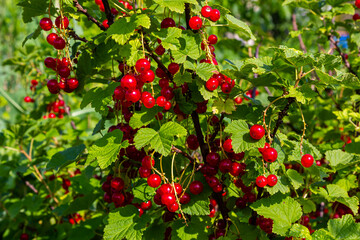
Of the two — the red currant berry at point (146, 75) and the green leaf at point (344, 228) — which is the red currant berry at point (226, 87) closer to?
the red currant berry at point (146, 75)

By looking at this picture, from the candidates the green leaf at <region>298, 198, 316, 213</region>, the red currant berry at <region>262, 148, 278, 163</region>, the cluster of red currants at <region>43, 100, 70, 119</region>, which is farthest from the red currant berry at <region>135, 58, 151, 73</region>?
the cluster of red currants at <region>43, 100, 70, 119</region>

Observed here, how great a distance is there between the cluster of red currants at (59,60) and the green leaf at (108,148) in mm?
325

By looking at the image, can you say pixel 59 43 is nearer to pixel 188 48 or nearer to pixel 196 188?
pixel 188 48

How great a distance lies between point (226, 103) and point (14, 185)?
2.39m

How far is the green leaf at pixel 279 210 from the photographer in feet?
3.60

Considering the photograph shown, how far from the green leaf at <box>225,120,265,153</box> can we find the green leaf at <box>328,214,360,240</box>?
0.38m

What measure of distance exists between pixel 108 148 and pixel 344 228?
846 mm

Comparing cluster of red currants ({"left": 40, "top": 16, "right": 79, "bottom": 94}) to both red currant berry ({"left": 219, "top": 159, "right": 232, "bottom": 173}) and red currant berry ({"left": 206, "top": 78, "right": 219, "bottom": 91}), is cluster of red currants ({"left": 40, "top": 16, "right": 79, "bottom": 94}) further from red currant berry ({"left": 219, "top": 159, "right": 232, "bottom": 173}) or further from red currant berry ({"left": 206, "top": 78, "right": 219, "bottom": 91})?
red currant berry ({"left": 219, "top": 159, "right": 232, "bottom": 173})

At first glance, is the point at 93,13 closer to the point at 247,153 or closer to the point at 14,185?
the point at 247,153

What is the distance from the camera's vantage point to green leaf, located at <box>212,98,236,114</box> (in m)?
1.15

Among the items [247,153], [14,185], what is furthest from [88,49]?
[14,185]

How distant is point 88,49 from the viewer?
1.38 metres

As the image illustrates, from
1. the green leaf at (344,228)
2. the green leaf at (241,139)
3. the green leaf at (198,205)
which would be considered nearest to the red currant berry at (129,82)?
the green leaf at (241,139)

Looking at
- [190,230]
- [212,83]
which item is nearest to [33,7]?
[212,83]
